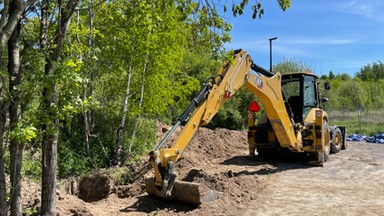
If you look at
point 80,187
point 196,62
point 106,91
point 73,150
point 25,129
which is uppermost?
point 196,62

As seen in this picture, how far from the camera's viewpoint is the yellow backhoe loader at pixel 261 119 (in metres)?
6.63

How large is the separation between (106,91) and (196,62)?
32.8ft

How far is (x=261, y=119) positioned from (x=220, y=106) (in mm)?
4332

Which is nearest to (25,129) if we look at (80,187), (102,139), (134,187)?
(134,187)

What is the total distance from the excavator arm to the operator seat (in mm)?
822

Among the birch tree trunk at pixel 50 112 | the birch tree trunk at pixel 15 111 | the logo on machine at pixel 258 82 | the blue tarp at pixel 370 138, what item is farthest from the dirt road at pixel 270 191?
the blue tarp at pixel 370 138

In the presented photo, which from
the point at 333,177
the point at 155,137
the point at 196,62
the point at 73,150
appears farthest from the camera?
the point at 196,62

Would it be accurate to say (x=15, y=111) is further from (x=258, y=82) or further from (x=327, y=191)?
(x=327, y=191)

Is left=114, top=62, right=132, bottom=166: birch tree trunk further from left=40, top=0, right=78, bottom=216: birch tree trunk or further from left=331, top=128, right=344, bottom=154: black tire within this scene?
left=331, top=128, right=344, bottom=154: black tire

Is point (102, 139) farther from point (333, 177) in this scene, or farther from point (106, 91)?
point (333, 177)

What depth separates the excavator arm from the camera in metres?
6.45

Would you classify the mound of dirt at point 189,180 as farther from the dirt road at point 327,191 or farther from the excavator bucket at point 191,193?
the dirt road at point 327,191

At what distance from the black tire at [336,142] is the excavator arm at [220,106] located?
132 inches

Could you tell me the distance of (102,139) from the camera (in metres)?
11.9
